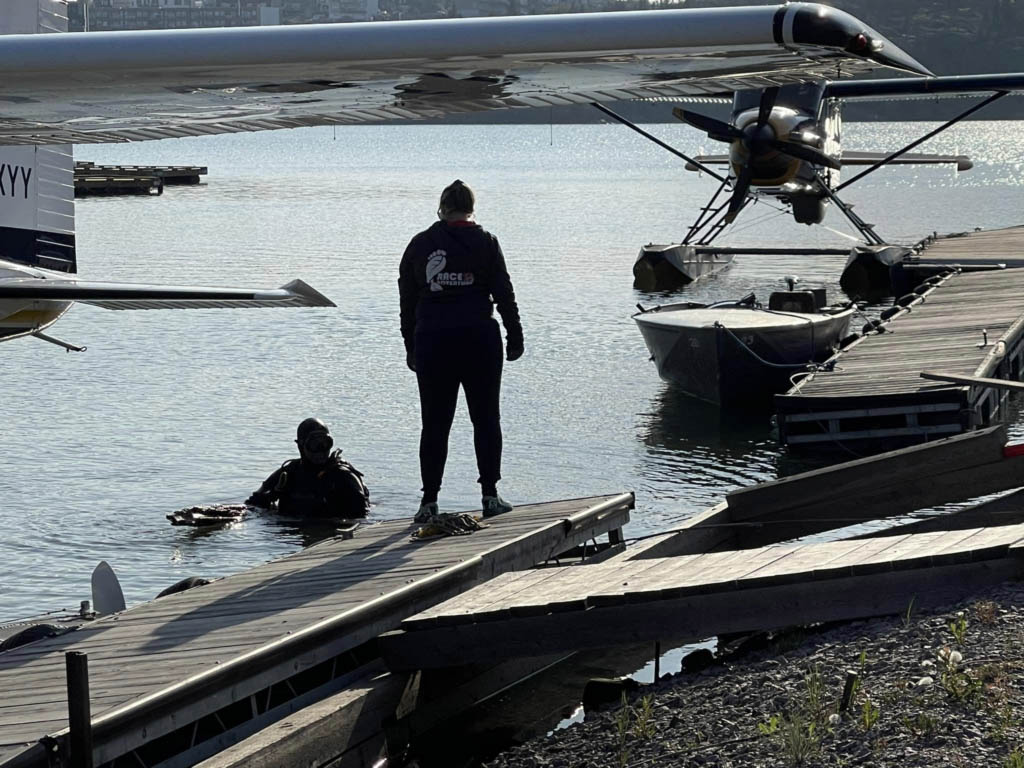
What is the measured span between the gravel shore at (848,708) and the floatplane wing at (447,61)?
2.09 metres

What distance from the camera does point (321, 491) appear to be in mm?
11578

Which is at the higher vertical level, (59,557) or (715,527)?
(715,527)

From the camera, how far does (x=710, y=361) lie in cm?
1623

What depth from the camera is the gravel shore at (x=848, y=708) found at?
462cm

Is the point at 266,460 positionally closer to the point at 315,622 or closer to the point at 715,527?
the point at 715,527

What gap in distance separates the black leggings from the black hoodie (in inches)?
3.0

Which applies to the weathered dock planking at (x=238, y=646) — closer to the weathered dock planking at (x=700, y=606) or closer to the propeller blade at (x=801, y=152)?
the weathered dock planking at (x=700, y=606)

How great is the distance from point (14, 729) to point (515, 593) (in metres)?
2.26

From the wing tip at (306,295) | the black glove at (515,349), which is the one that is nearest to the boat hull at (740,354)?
the wing tip at (306,295)

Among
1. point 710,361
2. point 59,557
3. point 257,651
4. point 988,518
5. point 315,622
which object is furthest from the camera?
point 710,361

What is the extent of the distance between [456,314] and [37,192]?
17.9 feet

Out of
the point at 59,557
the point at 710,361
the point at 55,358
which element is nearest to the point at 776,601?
the point at 59,557

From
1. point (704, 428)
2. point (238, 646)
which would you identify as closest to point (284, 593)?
point (238, 646)

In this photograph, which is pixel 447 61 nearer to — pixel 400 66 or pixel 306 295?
pixel 400 66
